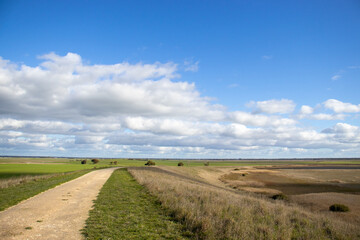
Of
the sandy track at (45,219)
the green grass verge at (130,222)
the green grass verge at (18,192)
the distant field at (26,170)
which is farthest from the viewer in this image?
the distant field at (26,170)

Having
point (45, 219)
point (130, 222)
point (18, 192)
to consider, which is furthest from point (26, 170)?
point (130, 222)

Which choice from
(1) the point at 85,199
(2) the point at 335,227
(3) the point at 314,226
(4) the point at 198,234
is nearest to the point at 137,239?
(4) the point at 198,234

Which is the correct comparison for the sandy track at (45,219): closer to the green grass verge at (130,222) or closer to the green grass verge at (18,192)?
the green grass verge at (130,222)

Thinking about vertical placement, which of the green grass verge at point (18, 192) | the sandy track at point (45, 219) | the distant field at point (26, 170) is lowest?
the distant field at point (26, 170)

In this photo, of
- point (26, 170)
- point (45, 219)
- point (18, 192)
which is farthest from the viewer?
point (26, 170)

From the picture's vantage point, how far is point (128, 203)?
52.6ft

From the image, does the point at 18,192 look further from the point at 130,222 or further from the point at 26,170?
the point at 26,170

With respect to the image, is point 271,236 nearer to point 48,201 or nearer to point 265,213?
point 265,213

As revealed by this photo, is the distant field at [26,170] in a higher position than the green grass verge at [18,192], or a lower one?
lower

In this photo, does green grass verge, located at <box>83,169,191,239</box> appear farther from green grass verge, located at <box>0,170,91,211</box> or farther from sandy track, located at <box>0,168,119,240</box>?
green grass verge, located at <box>0,170,91,211</box>

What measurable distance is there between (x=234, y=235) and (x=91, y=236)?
20.1 feet

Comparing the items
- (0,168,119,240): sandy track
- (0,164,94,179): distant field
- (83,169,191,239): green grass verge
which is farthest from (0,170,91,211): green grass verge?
(0,164,94,179): distant field

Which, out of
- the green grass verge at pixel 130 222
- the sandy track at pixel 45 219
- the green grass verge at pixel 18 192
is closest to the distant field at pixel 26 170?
the green grass verge at pixel 18 192

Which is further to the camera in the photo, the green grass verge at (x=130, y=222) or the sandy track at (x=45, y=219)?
the green grass verge at (x=130, y=222)
